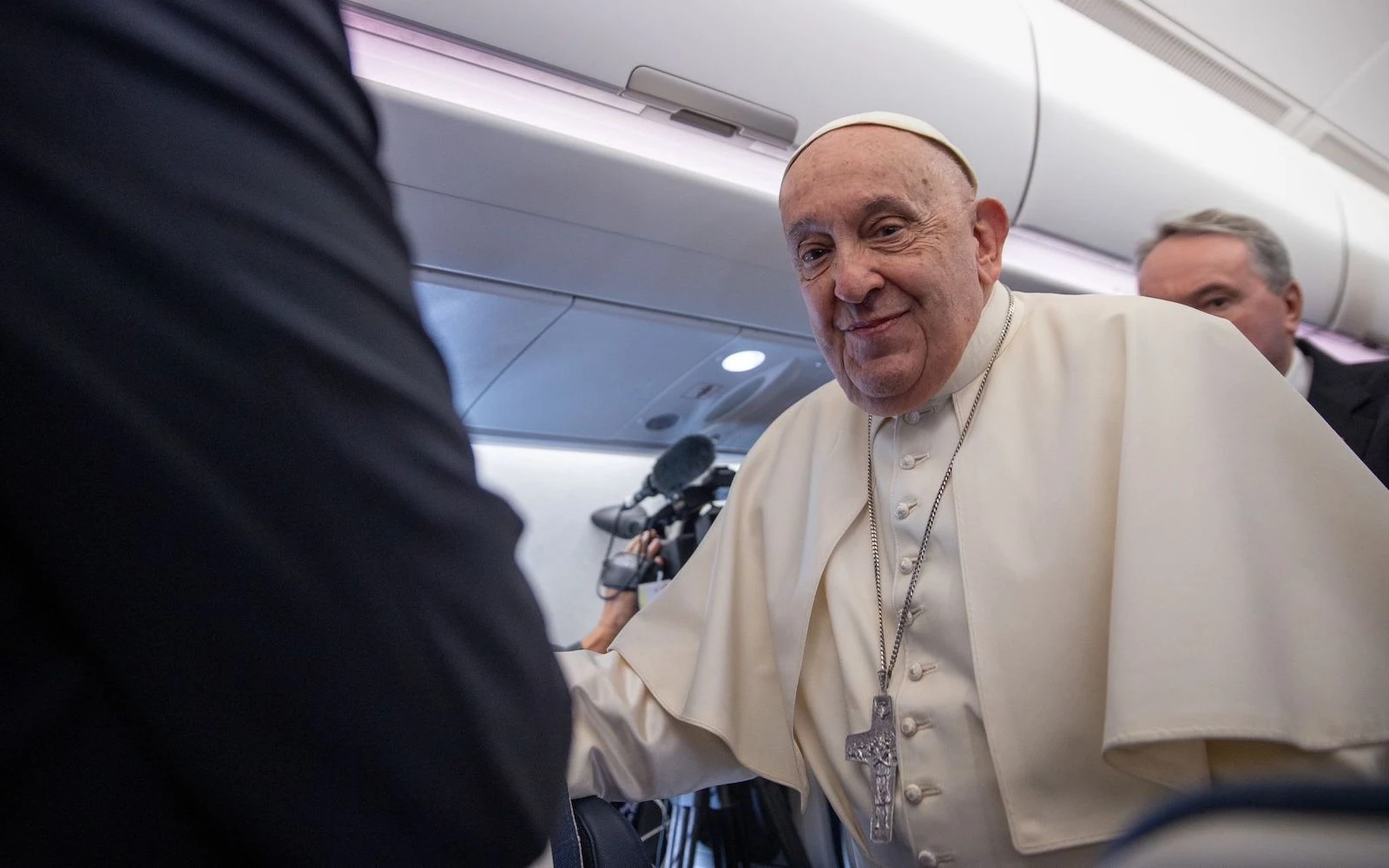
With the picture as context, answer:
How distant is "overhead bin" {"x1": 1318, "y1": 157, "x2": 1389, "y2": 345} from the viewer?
3.08m

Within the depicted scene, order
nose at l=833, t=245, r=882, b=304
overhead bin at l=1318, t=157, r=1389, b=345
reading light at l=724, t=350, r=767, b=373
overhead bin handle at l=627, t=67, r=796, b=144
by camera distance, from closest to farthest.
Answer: nose at l=833, t=245, r=882, b=304 → overhead bin handle at l=627, t=67, r=796, b=144 → reading light at l=724, t=350, r=767, b=373 → overhead bin at l=1318, t=157, r=1389, b=345

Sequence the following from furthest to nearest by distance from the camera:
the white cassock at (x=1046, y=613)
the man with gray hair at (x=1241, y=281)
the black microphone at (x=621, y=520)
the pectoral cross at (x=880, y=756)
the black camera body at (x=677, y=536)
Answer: the black microphone at (x=621, y=520) → the black camera body at (x=677, y=536) → the man with gray hair at (x=1241, y=281) → the pectoral cross at (x=880, y=756) → the white cassock at (x=1046, y=613)

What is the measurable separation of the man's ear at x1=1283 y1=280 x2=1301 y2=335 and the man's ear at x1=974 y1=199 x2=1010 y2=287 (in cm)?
166

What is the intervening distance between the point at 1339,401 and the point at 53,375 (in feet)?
9.87

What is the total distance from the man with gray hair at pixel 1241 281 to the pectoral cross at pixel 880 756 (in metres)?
1.89

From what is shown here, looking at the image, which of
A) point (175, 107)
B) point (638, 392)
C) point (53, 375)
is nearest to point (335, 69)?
point (175, 107)

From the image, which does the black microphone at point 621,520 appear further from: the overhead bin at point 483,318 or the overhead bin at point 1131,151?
the overhead bin at point 1131,151

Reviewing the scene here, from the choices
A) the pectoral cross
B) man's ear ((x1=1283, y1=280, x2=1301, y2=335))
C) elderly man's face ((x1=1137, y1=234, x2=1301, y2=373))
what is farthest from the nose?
man's ear ((x1=1283, y1=280, x2=1301, y2=335))

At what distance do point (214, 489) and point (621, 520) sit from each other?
125 inches

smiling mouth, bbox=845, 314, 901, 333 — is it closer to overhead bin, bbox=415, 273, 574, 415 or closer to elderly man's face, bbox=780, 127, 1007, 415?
elderly man's face, bbox=780, 127, 1007, 415

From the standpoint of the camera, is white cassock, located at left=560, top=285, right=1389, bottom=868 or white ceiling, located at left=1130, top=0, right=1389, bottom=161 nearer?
white cassock, located at left=560, top=285, right=1389, bottom=868

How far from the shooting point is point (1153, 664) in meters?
0.95

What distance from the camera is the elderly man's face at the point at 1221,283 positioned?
7.68 ft

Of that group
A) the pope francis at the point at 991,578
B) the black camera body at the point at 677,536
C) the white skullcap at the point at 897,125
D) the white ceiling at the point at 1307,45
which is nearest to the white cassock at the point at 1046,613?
the pope francis at the point at 991,578
